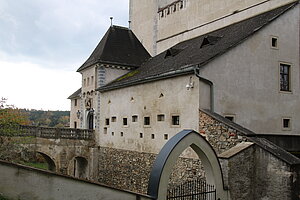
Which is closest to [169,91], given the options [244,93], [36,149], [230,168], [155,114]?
[155,114]

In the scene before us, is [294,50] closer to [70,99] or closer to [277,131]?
[277,131]

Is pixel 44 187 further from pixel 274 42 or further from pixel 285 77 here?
pixel 285 77

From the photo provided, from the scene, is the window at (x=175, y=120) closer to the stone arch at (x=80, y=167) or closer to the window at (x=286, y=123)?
the window at (x=286, y=123)

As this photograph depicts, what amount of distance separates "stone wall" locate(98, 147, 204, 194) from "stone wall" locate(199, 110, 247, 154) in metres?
1.49

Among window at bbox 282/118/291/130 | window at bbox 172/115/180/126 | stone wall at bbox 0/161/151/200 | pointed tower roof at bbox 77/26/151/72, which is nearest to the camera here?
stone wall at bbox 0/161/151/200

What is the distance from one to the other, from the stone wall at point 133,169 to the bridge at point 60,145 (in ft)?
3.67

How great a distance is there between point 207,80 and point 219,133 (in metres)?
2.52

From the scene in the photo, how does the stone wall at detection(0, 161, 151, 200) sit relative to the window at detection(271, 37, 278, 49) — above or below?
below

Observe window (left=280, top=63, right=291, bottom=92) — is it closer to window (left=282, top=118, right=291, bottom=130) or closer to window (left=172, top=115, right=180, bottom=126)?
window (left=282, top=118, right=291, bottom=130)

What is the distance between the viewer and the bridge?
835 inches

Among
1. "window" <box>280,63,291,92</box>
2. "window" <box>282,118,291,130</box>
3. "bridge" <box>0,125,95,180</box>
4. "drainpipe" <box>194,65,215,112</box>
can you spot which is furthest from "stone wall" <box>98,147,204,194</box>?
"window" <box>280,63,291,92</box>

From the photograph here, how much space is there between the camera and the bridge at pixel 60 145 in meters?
21.2

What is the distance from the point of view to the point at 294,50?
1658 cm

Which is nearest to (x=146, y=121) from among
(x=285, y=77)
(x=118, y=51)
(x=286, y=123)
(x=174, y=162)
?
(x=286, y=123)
